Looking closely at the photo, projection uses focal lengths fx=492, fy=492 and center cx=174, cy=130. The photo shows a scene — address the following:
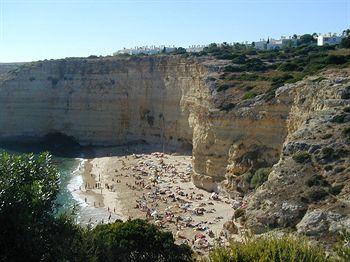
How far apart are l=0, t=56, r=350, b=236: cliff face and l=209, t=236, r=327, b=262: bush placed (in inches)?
212

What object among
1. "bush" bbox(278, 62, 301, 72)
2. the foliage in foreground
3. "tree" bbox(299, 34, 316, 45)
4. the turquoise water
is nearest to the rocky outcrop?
the foliage in foreground

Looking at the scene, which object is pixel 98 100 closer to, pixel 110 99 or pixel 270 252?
pixel 110 99

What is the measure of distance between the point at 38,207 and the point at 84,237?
3.18 metres

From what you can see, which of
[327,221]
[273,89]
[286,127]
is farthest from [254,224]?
[273,89]

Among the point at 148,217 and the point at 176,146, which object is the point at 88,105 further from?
the point at 148,217

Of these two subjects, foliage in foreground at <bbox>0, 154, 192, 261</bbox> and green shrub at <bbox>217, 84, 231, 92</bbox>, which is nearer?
foliage in foreground at <bbox>0, 154, 192, 261</bbox>

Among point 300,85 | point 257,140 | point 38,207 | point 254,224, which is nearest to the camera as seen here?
point 38,207

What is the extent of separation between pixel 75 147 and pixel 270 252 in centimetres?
5794

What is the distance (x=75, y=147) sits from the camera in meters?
69.4

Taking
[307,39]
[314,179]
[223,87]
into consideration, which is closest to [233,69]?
[223,87]

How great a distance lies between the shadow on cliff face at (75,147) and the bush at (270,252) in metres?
44.7

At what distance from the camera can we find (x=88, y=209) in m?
40.3

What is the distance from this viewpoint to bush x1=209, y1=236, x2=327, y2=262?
13.6 metres

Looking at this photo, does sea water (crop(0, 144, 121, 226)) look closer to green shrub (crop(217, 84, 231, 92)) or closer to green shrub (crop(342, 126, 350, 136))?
green shrub (crop(342, 126, 350, 136))
